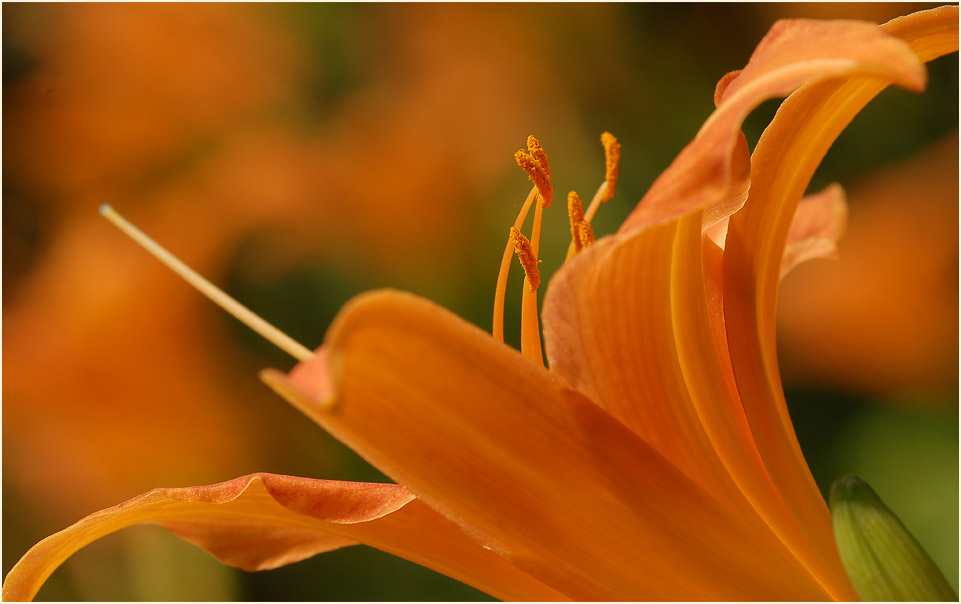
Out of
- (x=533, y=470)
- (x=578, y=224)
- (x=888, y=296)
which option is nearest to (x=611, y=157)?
(x=578, y=224)

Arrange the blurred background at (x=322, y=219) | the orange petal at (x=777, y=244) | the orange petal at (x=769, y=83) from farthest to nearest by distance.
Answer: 1. the blurred background at (x=322, y=219)
2. the orange petal at (x=777, y=244)
3. the orange petal at (x=769, y=83)

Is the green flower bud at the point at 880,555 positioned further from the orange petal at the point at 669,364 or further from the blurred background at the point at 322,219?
the blurred background at the point at 322,219

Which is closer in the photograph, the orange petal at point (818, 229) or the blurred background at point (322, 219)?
the orange petal at point (818, 229)

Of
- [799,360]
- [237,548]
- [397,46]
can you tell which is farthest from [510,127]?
[237,548]

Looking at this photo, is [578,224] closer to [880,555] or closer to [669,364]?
[669,364]

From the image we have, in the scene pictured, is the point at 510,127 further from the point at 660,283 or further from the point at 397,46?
the point at 660,283

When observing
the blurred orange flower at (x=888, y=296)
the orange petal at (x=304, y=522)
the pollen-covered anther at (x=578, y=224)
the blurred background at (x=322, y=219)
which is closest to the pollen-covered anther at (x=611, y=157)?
the pollen-covered anther at (x=578, y=224)

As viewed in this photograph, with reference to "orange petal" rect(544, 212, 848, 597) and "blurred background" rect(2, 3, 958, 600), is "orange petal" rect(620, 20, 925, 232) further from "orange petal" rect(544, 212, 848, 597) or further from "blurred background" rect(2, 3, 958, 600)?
"blurred background" rect(2, 3, 958, 600)

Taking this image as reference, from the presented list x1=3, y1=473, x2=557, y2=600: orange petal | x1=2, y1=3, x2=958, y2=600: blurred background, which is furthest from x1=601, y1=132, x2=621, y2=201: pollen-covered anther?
x1=2, y1=3, x2=958, y2=600: blurred background

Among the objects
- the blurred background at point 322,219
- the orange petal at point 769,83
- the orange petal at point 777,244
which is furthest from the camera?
the blurred background at point 322,219
